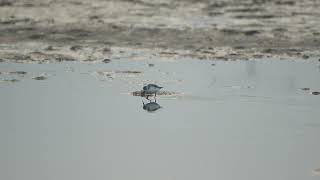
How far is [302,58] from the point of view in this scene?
15680 mm

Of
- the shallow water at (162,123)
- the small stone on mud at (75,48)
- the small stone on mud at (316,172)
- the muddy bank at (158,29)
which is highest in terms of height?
the muddy bank at (158,29)

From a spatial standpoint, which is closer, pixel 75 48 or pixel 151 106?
pixel 151 106

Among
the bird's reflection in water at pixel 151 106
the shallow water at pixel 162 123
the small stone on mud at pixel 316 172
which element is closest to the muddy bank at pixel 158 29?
the shallow water at pixel 162 123

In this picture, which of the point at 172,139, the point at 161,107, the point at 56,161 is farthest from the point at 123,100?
the point at 56,161

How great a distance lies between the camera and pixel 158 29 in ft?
60.6

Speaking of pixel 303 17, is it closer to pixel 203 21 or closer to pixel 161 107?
pixel 203 21

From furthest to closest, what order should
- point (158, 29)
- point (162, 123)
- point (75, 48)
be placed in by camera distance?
point (158, 29) < point (75, 48) < point (162, 123)

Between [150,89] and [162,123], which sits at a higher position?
[150,89]

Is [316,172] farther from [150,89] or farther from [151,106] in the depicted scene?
[150,89]

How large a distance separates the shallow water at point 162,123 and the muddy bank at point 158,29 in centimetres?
153

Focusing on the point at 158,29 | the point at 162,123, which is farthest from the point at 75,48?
the point at 162,123

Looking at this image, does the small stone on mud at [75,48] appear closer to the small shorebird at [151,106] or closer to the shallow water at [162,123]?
the shallow water at [162,123]

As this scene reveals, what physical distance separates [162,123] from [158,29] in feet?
26.2

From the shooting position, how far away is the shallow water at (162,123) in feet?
29.2
